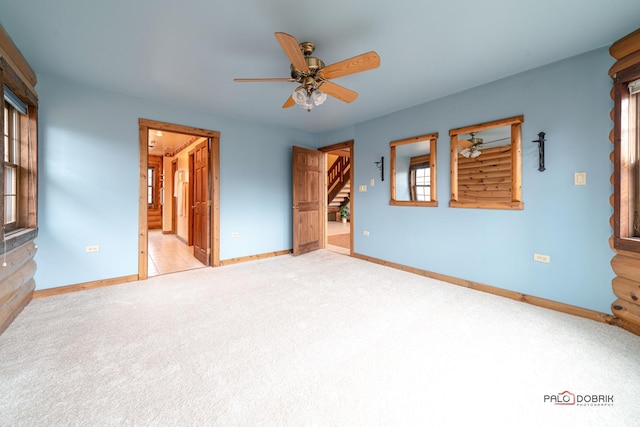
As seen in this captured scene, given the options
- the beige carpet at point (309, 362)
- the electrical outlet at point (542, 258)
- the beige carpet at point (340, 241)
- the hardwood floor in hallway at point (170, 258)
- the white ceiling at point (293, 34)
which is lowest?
the beige carpet at point (309, 362)

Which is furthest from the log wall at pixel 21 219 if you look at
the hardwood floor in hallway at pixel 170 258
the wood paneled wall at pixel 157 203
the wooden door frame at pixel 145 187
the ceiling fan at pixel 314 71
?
the wood paneled wall at pixel 157 203

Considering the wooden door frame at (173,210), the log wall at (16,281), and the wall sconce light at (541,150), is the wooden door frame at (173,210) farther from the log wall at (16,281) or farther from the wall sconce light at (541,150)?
the wall sconce light at (541,150)

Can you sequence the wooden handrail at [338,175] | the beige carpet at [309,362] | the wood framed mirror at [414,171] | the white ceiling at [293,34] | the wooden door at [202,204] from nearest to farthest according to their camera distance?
1. the beige carpet at [309,362]
2. the white ceiling at [293,34]
3. the wood framed mirror at [414,171]
4. the wooden door at [202,204]
5. the wooden handrail at [338,175]

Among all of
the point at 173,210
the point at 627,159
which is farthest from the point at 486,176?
the point at 173,210

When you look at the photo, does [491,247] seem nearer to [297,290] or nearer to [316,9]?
[297,290]

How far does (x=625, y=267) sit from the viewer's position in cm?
225

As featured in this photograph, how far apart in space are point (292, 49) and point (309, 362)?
7.22ft

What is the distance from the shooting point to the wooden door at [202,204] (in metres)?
4.38

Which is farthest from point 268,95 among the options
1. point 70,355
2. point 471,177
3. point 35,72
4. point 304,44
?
point 70,355

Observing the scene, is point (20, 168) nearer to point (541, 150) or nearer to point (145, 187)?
point (145, 187)

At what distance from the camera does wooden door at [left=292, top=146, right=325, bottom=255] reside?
507cm

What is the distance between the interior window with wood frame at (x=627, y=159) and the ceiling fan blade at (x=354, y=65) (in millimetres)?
2111

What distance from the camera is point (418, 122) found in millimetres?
3863

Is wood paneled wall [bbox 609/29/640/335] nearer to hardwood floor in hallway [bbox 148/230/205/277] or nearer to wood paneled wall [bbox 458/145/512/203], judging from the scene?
wood paneled wall [bbox 458/145/512/203]
